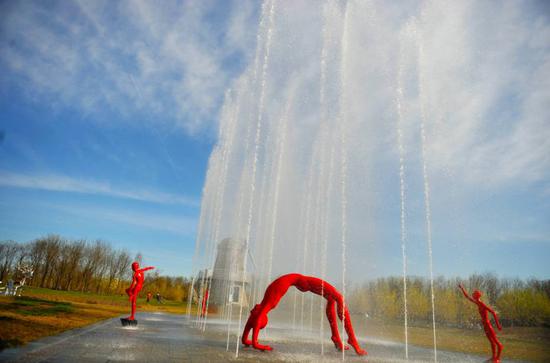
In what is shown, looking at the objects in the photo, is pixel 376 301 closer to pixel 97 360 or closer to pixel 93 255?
pixel 97 360

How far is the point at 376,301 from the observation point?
4125 centimetres

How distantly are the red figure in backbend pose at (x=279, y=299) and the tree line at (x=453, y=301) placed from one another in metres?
27.8

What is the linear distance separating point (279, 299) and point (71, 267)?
3085 inches

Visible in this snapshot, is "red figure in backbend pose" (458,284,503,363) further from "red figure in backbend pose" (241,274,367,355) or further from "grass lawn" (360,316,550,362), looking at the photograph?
"grass lawn" (360,316,550,362)

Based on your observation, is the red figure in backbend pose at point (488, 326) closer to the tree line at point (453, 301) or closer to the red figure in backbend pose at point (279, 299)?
the red figure in backbend pose at point (279, 299)

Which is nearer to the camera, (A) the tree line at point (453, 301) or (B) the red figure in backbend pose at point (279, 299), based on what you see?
(B) the red figure in backbend pose at point (279, 299)

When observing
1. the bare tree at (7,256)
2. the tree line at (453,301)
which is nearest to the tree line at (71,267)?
the bare tree at (7,256)

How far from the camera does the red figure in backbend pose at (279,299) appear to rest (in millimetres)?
9539

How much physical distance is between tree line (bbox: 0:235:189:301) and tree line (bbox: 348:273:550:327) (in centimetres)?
5119

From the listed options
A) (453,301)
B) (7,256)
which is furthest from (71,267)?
(453,301)

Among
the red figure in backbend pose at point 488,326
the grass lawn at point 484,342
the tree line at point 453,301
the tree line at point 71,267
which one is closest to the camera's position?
the red figure in backbend pose at point 488,326

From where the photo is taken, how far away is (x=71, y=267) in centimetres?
7275

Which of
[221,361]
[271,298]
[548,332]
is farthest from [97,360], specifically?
[548,332]

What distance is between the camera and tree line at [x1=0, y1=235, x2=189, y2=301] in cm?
7231
